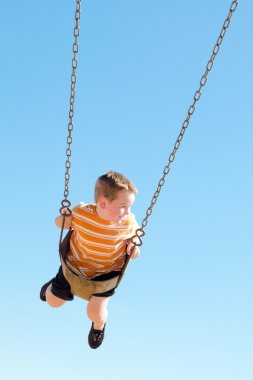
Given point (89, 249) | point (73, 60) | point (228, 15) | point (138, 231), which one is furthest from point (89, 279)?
point (228, 15)

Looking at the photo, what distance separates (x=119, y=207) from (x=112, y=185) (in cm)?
23

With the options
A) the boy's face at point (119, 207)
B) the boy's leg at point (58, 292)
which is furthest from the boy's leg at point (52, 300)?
the boy's face at point (119, 207)

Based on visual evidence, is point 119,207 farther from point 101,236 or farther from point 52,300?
point 52,300

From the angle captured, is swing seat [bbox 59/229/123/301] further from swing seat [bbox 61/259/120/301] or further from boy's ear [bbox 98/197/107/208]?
boy's ear [bbox 98/197/107/208]

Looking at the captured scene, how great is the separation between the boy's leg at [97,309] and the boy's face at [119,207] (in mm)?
946

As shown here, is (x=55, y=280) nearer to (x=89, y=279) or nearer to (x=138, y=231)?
(x=89, y=279)

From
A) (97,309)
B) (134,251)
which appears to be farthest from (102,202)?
(97,309)

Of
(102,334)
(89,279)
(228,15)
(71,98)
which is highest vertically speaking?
(228,15)

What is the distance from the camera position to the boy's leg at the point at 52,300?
6164 mm

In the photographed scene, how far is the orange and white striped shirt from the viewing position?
564 cm

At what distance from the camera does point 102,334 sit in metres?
6.43

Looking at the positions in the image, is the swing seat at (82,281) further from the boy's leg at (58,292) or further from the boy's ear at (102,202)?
the boy's ear at (102,202)

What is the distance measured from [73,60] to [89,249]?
75.8 inches

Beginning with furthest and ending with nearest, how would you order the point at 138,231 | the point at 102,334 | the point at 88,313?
the point at 102,334 < the point at 88,313 < the point at 138,231
